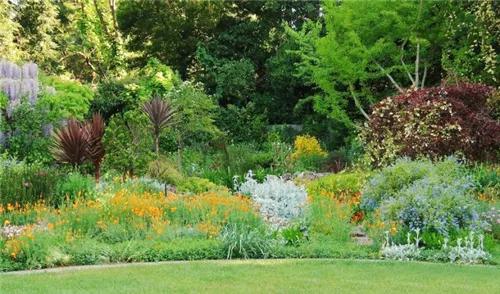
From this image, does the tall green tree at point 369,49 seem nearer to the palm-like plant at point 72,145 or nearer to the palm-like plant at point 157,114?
the palm-like plant at point 157,114

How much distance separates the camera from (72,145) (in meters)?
14.4

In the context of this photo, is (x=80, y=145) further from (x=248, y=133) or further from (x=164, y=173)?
(x=248, y=133)

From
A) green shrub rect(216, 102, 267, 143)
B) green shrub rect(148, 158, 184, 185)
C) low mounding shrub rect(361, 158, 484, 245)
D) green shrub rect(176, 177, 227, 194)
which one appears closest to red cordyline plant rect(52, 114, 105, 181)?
green shrub rect(148, 158, 184, 185)

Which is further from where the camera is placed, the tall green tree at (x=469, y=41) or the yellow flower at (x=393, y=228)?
the tall green tree at (x=469, y=41)

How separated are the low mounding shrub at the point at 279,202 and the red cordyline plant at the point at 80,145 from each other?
14.8 feet

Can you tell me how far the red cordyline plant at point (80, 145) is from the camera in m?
14.3

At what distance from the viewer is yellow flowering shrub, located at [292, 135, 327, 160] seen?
66.9 ft

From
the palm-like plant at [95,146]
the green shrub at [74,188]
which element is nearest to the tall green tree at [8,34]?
the palm-like plant at [95,146]

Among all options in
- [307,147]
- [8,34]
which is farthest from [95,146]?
[8,34]

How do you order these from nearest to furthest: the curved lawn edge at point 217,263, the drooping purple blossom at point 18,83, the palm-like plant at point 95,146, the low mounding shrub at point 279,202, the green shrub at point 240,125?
the curved lawn edge at point 217,263
the low mounding shrub at point 279,202
the palm-like plant at point 95,146
the drooping purple blossom at point 18,83
the green shrub at point 240,125

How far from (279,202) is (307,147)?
10432 millimetres

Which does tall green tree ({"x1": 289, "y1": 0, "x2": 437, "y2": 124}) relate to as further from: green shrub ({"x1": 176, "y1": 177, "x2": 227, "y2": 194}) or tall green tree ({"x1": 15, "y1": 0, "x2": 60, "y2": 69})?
tall green tree ({"x1": 15, "y1": 0, "x2": 60, "y2": 69})

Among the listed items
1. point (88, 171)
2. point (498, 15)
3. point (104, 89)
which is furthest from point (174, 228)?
point (104, 89)

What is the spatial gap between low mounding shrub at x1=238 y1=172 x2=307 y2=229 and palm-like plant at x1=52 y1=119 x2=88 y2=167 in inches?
184
